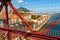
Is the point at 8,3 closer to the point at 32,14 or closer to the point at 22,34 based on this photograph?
the point at 22,34

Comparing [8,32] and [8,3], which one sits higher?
[8,3]

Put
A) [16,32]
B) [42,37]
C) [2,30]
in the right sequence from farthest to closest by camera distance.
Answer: [2,30], [16,32], [42,37]

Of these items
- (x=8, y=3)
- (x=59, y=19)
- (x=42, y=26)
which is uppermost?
(x=8, y=3)

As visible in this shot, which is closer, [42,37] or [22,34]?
[42,37]

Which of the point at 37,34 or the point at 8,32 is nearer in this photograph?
the point at 37,34

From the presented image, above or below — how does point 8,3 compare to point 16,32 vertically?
above

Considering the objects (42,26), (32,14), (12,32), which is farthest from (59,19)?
(32,14)

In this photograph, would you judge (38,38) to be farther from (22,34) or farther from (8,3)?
(8,3)

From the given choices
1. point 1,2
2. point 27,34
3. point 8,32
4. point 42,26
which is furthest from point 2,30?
point 42,26

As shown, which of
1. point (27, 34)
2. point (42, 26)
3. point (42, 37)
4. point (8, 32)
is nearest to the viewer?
point (42, 37)
